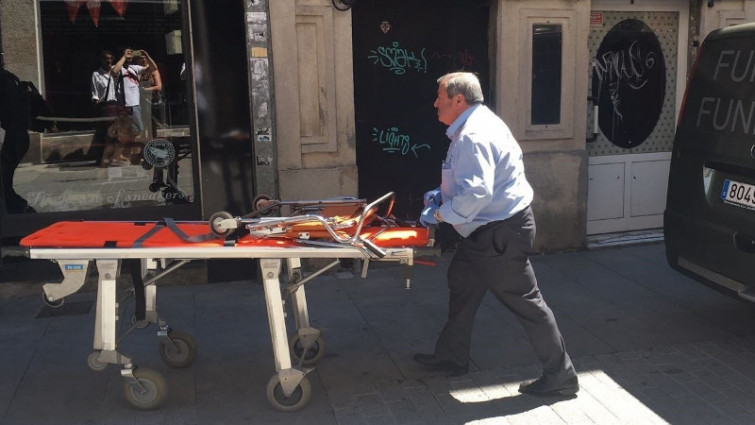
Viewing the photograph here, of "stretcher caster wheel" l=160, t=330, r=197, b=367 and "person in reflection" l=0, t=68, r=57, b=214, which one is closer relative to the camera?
"stretcher caster wheel" l=160, t=330, r=197, b=367

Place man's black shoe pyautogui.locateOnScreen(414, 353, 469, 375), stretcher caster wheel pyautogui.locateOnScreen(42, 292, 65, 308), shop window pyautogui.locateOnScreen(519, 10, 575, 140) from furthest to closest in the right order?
1. shop window pyautogui.locateOnScreen(519, 10, 575, 140)
2. man's black shoe pyautogui.locateOnScreen(414, 353, 469, 375)
3. stretcher caster wheel pyautogui.locateOnScreen(42, 292, 65, 308)

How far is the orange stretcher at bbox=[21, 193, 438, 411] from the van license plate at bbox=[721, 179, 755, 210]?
213 centimetres

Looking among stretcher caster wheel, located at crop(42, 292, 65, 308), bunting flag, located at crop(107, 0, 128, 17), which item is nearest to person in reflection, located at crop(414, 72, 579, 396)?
stretcher caster wheel, located at crop(42, 292, 65, 308)

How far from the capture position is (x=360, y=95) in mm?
7473

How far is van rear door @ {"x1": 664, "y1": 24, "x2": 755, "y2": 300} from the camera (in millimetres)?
4938

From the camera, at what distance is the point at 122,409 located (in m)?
4.38

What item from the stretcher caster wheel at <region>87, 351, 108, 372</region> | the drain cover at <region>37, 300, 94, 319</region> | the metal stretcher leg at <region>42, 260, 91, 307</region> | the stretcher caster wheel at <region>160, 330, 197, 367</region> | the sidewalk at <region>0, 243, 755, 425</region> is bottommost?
the sidewalk at <region>0, 243, 755, 425</region>

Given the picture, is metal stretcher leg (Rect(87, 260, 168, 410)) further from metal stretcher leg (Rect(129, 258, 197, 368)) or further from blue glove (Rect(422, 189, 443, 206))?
blue glove (Rect(422, 189, 443, 206))

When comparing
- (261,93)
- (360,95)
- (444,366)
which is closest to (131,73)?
(261,93)

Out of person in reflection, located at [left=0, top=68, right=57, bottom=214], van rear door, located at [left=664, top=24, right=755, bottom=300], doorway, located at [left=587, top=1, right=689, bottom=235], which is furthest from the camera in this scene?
doorway, located at [left=587, top=1, right=689, bottom=235]

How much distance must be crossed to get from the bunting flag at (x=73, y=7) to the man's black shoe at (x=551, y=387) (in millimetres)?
4769

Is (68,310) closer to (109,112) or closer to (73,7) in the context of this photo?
(109,112)

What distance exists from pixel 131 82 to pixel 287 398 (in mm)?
3679

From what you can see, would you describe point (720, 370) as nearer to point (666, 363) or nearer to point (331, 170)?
point (666, 363)
